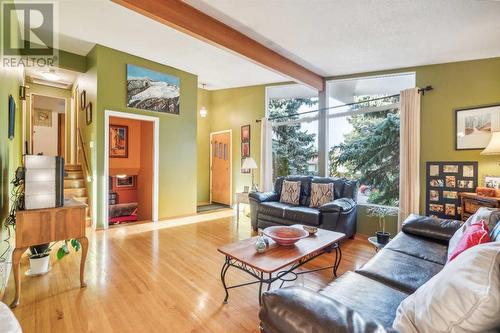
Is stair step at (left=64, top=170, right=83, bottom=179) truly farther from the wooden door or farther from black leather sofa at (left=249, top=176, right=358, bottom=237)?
black leather sofa at (left=249, top=176, right=358, bottom=237)

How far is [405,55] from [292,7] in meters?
1.97

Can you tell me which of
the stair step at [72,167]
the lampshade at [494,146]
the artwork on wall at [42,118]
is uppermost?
the artwork on wall at [42,118]

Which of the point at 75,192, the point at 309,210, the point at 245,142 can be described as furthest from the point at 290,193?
the point at 75,192

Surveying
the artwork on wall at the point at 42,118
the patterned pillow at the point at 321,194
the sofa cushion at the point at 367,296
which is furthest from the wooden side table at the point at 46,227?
the artwork on wall at the point at 42,118

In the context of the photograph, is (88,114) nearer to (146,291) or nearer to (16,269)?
(16,269)

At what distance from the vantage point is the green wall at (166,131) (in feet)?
13.9

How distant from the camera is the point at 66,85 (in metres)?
6.53

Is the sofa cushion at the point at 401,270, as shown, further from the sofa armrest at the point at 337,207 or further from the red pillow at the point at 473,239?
the sofa armrest at the point at 337,207

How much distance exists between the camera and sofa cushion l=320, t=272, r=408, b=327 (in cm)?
127

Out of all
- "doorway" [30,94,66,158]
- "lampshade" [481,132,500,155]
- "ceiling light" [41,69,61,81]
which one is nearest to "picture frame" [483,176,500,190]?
"lampshade" [481,132,500,155]

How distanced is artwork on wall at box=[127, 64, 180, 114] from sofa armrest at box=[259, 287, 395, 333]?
4517mm

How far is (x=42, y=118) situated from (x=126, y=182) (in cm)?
386

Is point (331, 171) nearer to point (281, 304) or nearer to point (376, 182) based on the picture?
point (376, 182)

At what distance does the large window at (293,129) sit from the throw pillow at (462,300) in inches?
155
